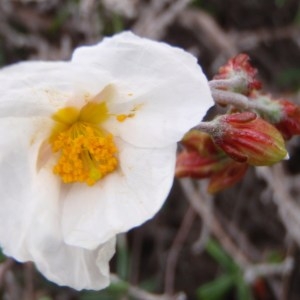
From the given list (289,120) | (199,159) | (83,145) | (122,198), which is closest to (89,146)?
(83,145)

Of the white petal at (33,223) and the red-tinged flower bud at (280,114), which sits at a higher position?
the red-tinged flower bud at (280,114)

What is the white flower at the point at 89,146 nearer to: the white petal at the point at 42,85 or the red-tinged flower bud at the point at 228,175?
the white petal at the point at 42,85

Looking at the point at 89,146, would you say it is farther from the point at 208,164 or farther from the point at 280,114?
the point at 280,114

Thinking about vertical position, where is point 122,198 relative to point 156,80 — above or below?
below

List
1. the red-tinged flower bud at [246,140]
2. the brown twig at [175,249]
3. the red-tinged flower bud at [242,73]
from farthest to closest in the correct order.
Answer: the brown twig at [175,249] → the red-tinged flower bud at [242,73] → the red-tinged flower bud at [246,140]

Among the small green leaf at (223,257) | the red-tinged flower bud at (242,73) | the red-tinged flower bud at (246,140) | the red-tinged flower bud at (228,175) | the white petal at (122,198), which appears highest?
the red-tinged flower bud at (242,73)

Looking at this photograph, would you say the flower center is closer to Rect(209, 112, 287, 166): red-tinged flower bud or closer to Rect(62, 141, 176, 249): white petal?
Rect(62, 141, 176, 249): white petal

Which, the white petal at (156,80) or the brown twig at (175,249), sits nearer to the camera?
the white petal at (156,80)

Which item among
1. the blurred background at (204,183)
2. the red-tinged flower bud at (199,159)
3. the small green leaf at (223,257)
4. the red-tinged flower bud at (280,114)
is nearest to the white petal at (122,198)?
the red-tinged flower bud at (199,159)

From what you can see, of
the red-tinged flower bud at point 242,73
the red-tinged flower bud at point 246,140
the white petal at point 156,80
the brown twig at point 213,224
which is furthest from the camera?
the brown twig at point 213,224
